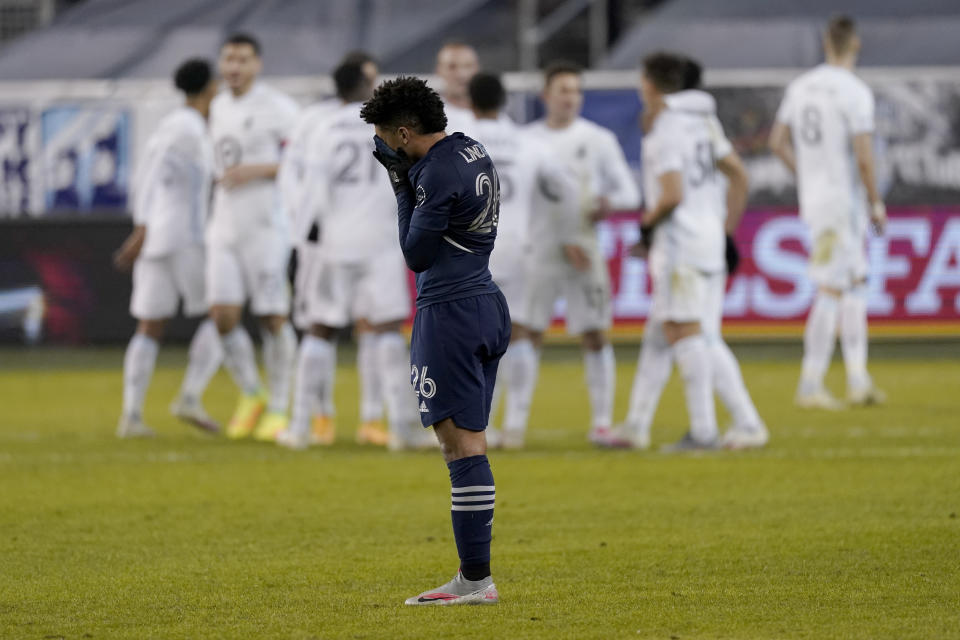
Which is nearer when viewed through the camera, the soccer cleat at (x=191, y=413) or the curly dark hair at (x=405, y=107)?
the curly dark hair at (x=405, y=107)

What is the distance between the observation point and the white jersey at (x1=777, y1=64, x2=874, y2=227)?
1255 centimetres

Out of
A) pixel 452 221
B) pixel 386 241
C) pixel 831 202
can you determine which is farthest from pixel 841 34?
pixel 452 221

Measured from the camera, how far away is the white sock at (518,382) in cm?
1048

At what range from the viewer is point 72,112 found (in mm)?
19078

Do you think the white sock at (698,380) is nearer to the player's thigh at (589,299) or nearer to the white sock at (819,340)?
the player's thigh at (589,299)

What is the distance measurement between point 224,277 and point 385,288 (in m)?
1.37

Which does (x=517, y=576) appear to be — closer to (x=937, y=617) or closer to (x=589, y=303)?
(x=937, y=617)

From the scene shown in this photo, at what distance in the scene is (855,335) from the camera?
1292cm

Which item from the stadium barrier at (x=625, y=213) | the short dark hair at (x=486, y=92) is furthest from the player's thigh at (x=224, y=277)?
the stadium barrier at (x=625, y=213)

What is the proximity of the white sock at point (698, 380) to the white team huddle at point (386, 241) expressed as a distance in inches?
0.5

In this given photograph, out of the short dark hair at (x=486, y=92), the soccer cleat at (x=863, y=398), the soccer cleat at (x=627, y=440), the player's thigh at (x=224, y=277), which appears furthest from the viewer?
the soccer cleat at (x=863, y=398)

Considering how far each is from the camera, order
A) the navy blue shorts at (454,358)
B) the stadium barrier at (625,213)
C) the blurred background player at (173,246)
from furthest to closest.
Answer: the stadium barrier at (625,213)
the blurred background player at (173,246)
the navy blue shorts at (454,358)

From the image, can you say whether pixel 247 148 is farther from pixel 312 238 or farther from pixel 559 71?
pixel 559 71

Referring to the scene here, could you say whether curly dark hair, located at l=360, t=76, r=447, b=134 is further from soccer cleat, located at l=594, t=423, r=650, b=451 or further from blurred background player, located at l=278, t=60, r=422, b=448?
soccer cleat, located at l=594, t=423, r=650, b=451
